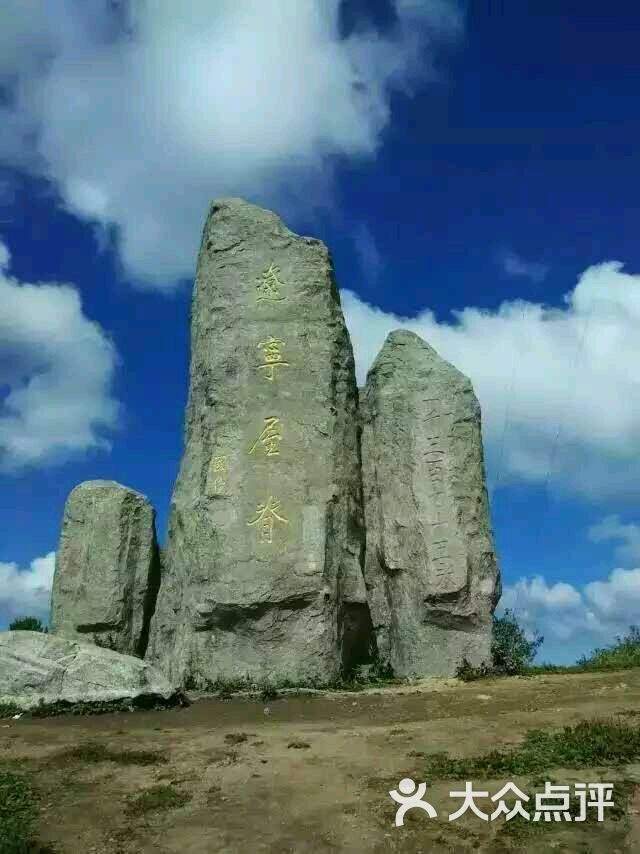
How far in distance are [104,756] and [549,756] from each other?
406 centimetres

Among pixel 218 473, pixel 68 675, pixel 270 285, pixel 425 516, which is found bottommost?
pixel 68 675

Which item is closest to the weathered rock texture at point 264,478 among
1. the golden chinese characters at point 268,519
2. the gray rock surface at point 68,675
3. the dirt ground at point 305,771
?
the golden chinese characters at point 268,519

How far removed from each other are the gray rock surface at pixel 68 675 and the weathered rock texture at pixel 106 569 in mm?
2994

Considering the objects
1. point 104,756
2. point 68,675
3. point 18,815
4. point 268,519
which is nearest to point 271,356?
point 268,519

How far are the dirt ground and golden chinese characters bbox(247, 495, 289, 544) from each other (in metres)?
2.40

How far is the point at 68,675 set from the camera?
33.5ft

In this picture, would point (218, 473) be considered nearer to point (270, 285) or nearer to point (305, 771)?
point (270, 285)

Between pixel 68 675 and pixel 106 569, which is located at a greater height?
pixel 106 569

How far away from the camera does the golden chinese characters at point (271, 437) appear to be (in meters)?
12.8

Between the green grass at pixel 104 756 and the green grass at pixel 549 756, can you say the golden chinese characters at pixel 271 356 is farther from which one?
the green grass at pixel 549 756

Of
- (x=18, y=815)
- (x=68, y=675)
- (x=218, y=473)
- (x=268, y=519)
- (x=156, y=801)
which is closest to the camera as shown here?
(x=18, y=815)

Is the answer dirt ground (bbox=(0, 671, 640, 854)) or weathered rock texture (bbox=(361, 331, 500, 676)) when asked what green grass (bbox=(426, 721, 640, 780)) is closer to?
dirt ground (bbox=(0, 671, 640, 854))

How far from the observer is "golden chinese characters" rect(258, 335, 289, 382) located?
525 inches

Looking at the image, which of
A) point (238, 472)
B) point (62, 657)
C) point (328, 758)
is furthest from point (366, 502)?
point (328, 758)
